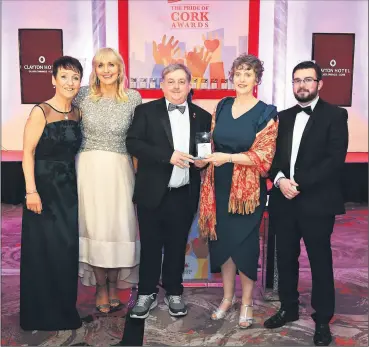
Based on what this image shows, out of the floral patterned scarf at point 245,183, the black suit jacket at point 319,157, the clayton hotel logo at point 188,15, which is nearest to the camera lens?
the black suit jacket at point 319,157

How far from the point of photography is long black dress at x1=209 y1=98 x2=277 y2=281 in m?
2.73

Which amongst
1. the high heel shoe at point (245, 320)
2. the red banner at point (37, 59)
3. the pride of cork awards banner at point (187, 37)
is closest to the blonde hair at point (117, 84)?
the high heel shoe at point (245, 320)

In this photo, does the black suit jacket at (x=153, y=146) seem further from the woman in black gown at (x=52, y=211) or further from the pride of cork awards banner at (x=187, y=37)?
the pride of cork awards banner at (x=187, y=37)

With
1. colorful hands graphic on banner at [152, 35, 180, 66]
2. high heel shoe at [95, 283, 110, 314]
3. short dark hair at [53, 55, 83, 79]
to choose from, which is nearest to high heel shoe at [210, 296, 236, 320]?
high heel shoe at [95, 283, 110, 314]

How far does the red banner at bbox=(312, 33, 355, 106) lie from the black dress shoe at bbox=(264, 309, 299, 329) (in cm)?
396

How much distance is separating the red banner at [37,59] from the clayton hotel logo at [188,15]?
4.99 feet

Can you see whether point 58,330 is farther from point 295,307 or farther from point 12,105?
point 12,105

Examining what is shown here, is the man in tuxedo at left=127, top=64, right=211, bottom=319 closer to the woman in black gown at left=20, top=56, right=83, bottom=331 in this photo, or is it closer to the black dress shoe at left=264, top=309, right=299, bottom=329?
the woman in black gown at left=20, top=56, right=83, bottom=331

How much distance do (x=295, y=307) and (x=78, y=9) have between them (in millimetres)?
4821

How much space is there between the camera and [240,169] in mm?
2762

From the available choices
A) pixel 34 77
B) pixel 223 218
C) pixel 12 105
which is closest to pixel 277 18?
pixel 34 77

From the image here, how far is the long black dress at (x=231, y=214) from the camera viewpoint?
8.96 feet

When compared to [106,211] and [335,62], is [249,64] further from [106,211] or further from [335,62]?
[335,62]

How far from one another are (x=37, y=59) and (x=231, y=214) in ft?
14.5
